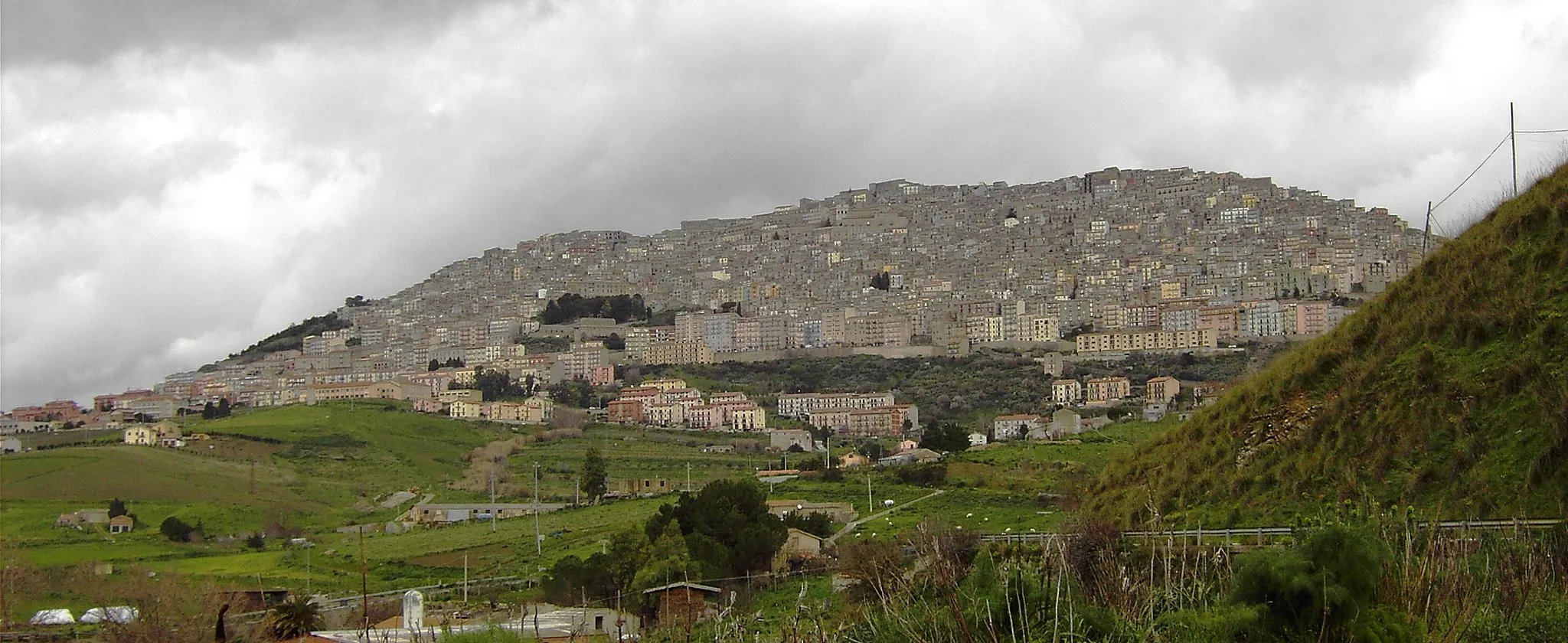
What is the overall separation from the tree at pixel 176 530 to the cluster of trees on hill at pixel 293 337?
298 ft

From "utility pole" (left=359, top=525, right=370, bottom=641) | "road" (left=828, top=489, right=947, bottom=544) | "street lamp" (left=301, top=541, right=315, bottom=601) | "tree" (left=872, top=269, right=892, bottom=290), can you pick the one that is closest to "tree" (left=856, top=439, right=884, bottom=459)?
"road" (left=828, top=489, right=947, bottom=544)

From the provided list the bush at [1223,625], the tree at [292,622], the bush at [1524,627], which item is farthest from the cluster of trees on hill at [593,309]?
the bush at [1223,625]

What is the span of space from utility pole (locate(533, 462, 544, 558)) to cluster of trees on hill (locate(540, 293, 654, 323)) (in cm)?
6133

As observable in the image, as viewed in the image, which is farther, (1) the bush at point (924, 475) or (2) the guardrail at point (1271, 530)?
(1) the bush at point (924, 475)

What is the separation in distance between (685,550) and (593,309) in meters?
96.7

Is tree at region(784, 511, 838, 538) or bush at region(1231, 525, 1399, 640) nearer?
bush at region(1231, 525, 1399, 640)

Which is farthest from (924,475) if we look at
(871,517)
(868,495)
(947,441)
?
(947,441)

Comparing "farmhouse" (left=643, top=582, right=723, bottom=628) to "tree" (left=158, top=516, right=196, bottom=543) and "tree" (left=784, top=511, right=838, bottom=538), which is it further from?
"tree" (left=158, top=516, right=196, bottom=543)

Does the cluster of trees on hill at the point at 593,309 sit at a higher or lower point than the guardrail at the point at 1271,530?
higher

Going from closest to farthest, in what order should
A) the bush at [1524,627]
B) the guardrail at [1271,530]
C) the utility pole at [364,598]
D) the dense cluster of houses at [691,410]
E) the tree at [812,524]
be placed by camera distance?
the bush at [1524,627] → the guardrail at [1271,530] → the utility pole at [364,598] → the tree at [812,524] → the dense cluster of houses at [691,410]

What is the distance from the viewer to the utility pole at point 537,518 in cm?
3384

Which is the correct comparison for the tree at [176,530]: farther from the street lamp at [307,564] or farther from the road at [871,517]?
the road at [871,517]

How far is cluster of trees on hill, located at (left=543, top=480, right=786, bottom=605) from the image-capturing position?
77.7 feet

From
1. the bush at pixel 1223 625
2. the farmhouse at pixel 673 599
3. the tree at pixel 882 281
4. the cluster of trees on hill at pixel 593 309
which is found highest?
the tree at pixel 882 281
